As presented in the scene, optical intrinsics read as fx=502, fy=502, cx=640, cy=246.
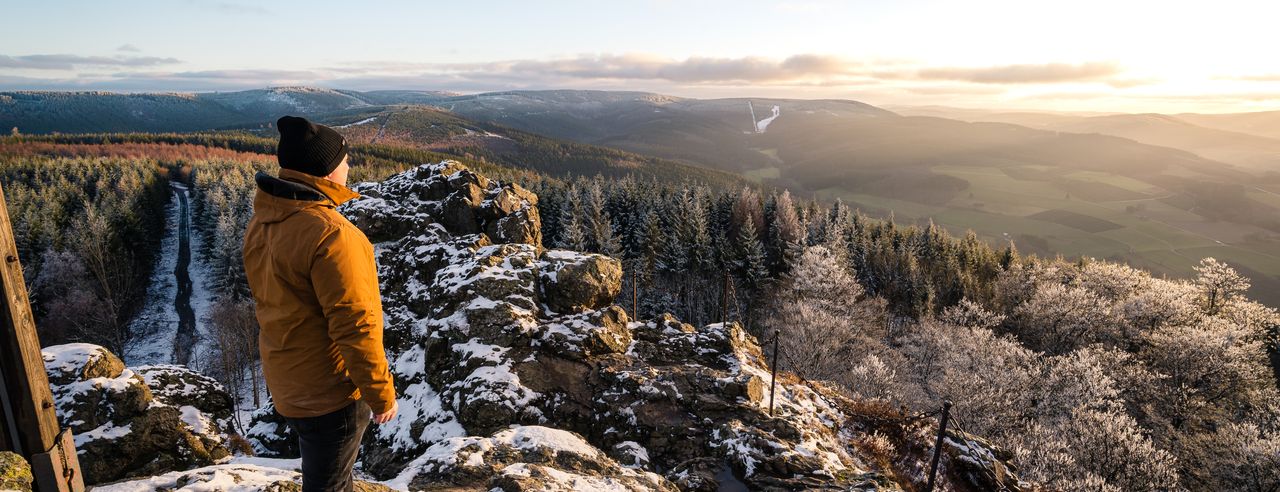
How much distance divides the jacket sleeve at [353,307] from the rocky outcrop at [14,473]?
6.95 feet

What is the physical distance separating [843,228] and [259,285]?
70521 millimetres

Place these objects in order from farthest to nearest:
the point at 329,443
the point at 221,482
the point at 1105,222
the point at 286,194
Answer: the point at 1105,222
the point at 221,482
the point at 329,443
the point at 286,194

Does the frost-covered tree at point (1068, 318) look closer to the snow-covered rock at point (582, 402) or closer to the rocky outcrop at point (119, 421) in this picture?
the snow-covered rock at point (582, 402)

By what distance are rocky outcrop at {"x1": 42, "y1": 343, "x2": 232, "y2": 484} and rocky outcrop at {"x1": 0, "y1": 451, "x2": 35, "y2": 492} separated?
25.8 feet

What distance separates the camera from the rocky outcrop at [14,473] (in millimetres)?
3531

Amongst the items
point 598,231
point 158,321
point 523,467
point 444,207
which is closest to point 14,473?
point 523,467

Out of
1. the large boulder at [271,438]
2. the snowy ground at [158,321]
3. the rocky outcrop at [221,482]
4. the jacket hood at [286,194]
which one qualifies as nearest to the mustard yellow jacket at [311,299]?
the jacket hood at [286,194]

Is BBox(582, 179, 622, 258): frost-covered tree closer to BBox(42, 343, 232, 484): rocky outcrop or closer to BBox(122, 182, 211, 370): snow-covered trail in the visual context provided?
BBox(122, 182, 211, 370): snow-covered trail

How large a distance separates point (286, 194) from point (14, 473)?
265cm

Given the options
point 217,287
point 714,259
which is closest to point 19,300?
point 714,259

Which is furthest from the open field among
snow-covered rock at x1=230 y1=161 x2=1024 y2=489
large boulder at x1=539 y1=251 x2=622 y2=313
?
large boulder at x1=539 y1=251 x2=622 y2=313

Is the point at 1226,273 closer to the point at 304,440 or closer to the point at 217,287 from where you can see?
the point at 304,440

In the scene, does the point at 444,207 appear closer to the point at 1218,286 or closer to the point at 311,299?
the point at 311,299

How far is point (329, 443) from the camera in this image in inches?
196
